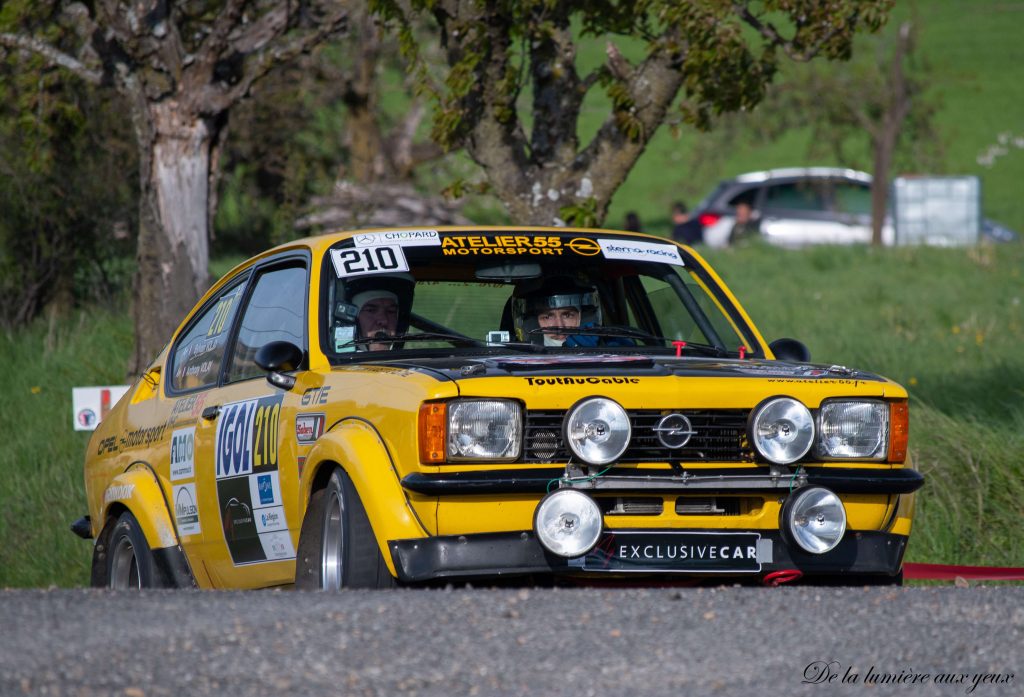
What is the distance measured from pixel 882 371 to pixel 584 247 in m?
7.29

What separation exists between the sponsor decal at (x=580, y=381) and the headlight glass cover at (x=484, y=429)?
94 millimetres

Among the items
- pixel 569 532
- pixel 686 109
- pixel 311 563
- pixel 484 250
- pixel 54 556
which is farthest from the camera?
pixel 686 109

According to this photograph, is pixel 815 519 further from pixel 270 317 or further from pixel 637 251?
pixel 270 317

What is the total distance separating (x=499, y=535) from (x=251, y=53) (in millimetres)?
8342

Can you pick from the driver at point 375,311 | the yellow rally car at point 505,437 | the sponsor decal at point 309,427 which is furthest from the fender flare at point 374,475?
the driver at point 375,311

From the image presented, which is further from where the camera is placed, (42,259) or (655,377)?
(42,259)

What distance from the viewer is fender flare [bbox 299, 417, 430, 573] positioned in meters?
4.79

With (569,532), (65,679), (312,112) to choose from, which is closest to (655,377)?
(569,532)

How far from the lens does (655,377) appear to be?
5.00 m

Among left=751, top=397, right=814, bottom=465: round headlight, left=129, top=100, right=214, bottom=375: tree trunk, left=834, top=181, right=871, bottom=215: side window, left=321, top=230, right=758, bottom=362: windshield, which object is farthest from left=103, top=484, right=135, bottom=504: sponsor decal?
left=834, top=181, right=871, bottom=215: side window

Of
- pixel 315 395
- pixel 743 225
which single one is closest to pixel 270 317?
pixel 315 395

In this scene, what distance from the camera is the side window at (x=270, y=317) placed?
6.09 meters

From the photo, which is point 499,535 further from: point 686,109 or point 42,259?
point 42,259

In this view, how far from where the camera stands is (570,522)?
4742 millimetres
